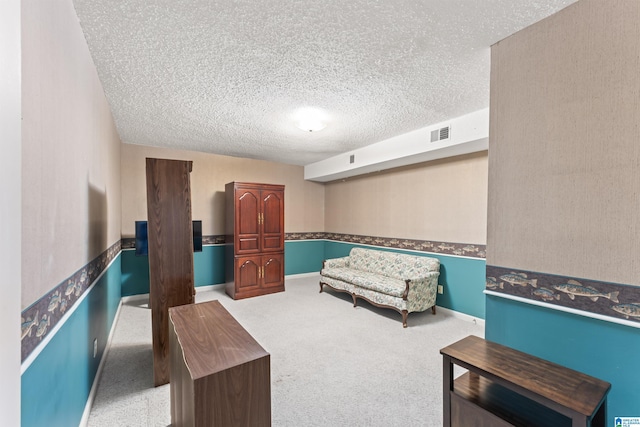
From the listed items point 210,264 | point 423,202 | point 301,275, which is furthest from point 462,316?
point 210,264

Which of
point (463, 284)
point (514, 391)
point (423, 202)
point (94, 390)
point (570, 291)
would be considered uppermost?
point (423, 202)

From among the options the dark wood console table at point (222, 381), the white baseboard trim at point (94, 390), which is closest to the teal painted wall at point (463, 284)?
the dark wood console table at point (222, 381)

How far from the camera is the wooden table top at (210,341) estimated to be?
1298mm

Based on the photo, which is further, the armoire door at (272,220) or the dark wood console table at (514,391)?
the armoire door at (272,220)

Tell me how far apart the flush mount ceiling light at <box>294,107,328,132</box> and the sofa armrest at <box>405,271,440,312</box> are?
228 centimetres

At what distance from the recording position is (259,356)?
135 centimetres

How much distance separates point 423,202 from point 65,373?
426 cm

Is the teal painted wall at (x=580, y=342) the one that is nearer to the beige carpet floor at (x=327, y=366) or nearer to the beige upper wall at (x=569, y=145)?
the beige upper wall at (x=569, y=145)

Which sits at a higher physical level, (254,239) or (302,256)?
(254,239)

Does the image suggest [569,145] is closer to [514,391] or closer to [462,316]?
[514,391]

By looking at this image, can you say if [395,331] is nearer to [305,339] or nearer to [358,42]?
[305,339]

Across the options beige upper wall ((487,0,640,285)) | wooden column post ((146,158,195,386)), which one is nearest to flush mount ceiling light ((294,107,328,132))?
wooden column post ((146,158,195,386))

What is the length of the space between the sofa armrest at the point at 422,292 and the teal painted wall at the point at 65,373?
317cm

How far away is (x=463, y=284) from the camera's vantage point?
3.75 meters
